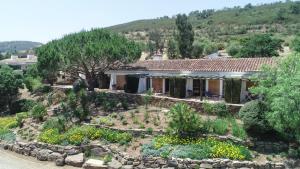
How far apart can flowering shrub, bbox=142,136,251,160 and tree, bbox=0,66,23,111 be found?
22809mm

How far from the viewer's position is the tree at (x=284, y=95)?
23406 mm

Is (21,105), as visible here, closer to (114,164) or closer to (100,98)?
(100,98)

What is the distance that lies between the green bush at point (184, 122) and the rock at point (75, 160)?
6.32m

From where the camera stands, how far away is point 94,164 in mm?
26891

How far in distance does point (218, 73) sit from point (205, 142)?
1041 centimetres

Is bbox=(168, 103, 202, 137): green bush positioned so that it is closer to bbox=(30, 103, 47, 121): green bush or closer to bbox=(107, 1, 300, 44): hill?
bbox=(30, 103, 47, 121): green bush

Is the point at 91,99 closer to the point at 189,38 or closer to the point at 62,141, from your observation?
the point at 62,141

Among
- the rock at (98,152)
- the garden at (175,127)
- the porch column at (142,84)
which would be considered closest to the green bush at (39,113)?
the garden at (175,127)

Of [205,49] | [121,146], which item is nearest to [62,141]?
[121,146]

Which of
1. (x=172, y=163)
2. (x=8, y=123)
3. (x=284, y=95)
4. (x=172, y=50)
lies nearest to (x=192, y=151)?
(x=172, y=163)

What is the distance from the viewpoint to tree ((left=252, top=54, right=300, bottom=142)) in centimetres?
2341

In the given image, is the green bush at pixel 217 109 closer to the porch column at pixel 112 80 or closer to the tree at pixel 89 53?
the tree at pixel 89 53

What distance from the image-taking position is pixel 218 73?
36.0m

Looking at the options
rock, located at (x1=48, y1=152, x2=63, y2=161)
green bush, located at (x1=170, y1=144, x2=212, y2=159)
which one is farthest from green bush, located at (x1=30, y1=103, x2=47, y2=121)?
green bush, located at (x1=170, y1=144, x2=212, y2=159)
